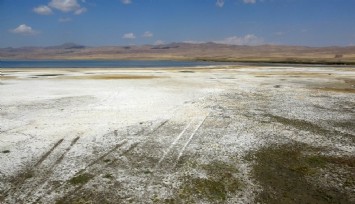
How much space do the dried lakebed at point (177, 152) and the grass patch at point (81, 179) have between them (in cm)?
3

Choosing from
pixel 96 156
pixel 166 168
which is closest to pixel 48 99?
pixel 96 156

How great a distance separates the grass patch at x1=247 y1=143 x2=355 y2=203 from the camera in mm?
10367

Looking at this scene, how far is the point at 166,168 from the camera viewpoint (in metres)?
12.6

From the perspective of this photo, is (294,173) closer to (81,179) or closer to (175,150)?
(175,150)

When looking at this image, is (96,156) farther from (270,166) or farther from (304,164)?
(304,164)

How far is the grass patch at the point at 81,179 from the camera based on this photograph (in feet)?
37.2

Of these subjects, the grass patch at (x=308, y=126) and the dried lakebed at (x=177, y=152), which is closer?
the dried lakebed at (x=177, y=152)

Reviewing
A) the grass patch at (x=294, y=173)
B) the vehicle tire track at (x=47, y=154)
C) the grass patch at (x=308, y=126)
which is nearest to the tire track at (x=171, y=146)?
the grass patch at (x=294, y=173)

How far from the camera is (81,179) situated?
11602 millimetres

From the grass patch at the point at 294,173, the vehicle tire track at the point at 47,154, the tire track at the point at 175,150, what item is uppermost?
the vehicle tire track at the point at 47,154

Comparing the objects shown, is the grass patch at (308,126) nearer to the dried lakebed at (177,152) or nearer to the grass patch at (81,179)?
the dried lakebed at (177,152)

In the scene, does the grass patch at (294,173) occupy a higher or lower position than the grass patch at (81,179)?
lower

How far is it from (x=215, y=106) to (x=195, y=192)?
15.1 meters

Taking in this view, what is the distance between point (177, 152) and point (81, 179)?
4408 millimetres
